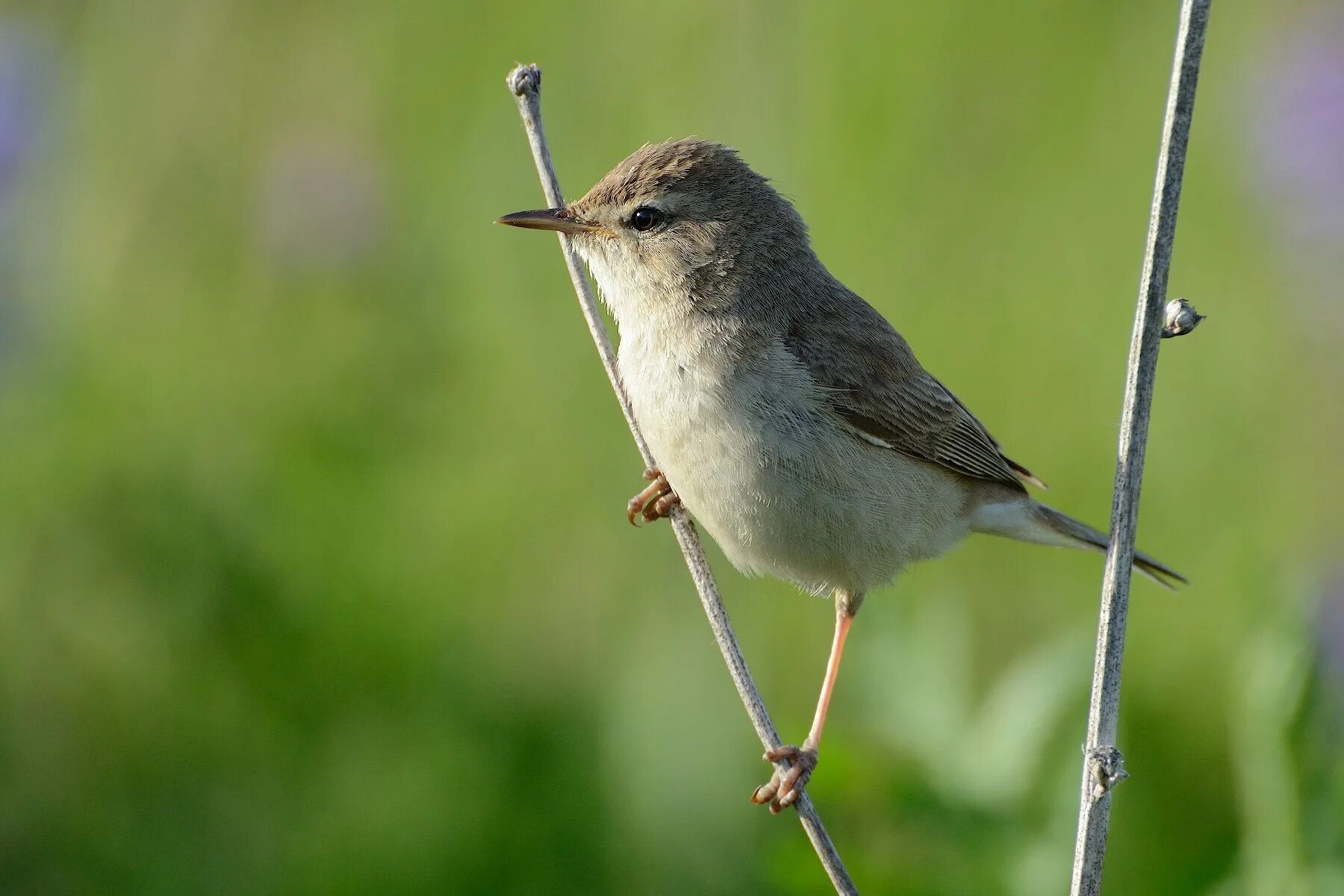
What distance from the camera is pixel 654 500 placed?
4.29 metres

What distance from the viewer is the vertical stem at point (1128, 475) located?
2695 millimetres

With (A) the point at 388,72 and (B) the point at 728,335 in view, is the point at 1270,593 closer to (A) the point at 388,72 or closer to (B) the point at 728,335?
(B) the point at 728,335

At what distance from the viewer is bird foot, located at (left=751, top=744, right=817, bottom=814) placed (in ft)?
12.6

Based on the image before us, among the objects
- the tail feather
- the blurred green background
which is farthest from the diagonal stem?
the tail feather

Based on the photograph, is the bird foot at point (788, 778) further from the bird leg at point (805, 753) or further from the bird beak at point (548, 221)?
the bird beak at point (548, 221)

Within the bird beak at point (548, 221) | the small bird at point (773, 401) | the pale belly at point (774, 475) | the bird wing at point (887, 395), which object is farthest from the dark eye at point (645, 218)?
Answer: the bird wing at point (887, 395)

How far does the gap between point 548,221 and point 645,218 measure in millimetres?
318

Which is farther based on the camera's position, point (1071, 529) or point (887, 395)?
point (1071, 529)

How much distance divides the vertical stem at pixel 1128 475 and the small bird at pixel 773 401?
39.8 inches

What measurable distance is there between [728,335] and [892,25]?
3354 mm

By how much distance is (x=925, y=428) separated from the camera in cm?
439

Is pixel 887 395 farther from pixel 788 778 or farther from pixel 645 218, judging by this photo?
pixel 788 778

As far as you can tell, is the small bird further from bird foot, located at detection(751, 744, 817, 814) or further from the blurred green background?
the blurred green background

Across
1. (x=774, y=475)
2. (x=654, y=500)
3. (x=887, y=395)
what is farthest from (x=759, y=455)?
(x=887, y=395)
